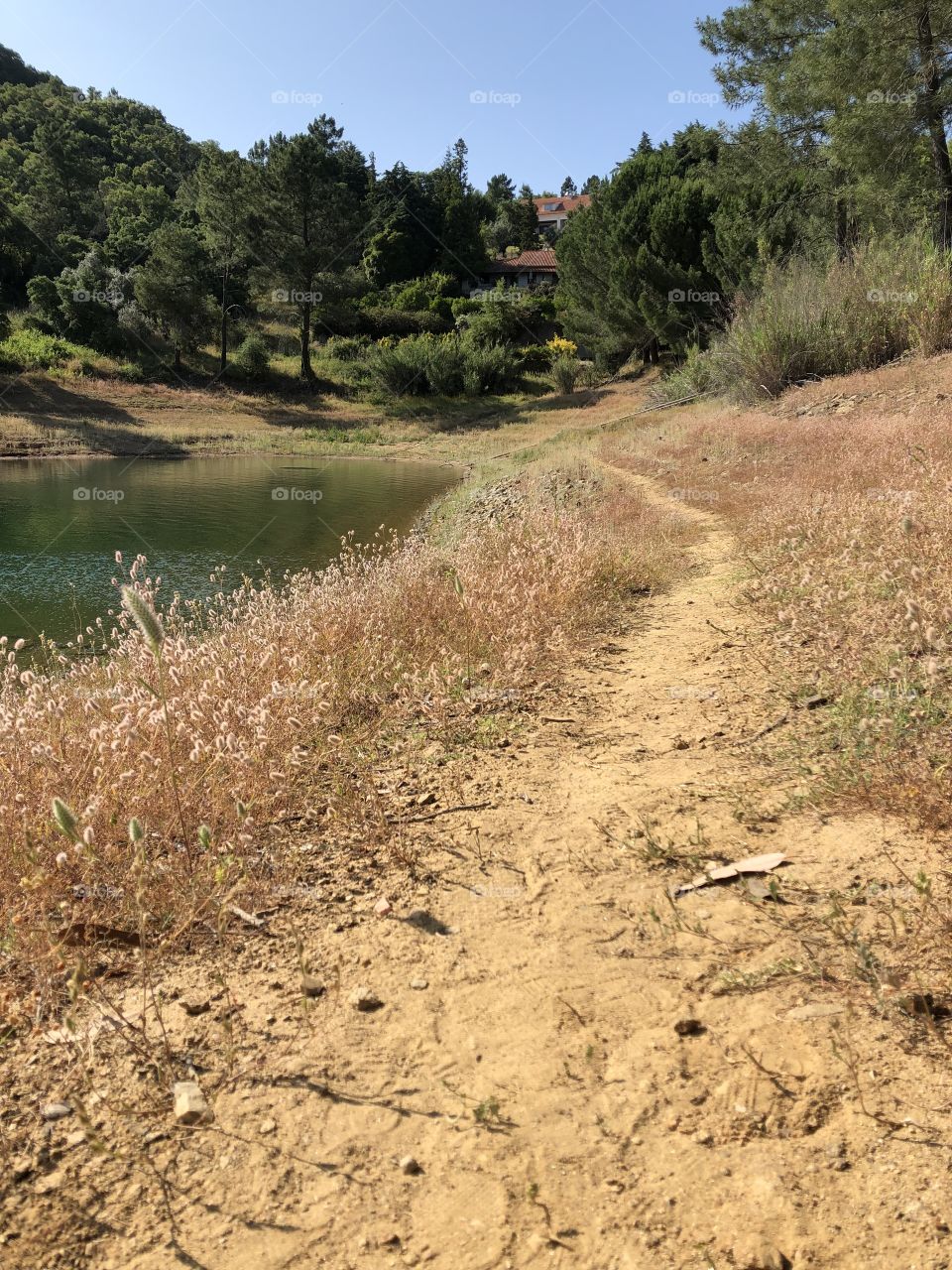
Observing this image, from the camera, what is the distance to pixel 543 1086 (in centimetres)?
199

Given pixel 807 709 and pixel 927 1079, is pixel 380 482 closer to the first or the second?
pixel 807 709

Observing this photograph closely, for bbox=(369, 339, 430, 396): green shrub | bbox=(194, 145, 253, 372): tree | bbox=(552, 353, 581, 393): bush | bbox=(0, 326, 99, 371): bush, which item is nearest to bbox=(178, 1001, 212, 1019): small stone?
bbox=(552, 353, 581, 393): bush

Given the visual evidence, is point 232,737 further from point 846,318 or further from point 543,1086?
point 846,318

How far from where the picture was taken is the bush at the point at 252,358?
43969mm

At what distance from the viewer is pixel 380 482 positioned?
24.8 m

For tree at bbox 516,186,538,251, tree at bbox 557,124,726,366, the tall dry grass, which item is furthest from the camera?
tree at bbox 516,186,538,251

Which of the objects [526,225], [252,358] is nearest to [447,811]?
[252,358]

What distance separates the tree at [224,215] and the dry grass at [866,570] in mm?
39302

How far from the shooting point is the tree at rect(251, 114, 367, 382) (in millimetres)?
39594

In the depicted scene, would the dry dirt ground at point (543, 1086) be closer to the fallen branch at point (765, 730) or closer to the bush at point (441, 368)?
the fallen branch at point (765, 730)

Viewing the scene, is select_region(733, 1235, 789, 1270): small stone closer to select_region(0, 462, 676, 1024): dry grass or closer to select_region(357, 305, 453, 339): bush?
select_region(0, 462, 676, 1024): dry grass

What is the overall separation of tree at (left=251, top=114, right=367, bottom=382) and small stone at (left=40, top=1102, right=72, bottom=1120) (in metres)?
44.4

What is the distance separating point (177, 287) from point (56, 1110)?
4961 cm

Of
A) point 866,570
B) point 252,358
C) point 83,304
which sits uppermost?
point 83,304
